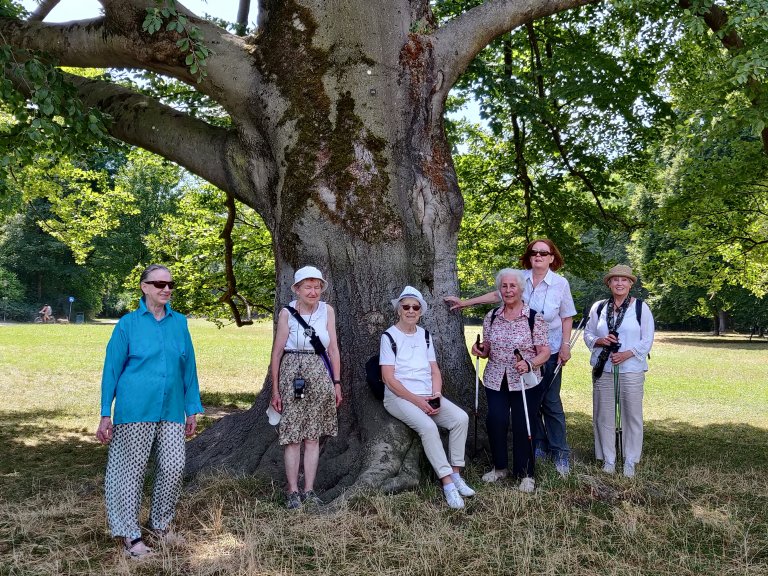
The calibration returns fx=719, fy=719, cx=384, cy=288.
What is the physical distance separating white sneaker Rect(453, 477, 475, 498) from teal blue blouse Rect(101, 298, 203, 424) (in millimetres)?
2145

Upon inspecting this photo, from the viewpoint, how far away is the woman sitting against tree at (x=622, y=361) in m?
6.35

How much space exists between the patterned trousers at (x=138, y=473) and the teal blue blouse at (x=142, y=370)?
9 cm

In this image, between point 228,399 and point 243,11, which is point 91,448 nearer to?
point 228,399

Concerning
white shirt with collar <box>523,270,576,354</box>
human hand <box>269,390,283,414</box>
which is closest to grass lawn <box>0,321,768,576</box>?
human hand <box>269,390,283,414</box>

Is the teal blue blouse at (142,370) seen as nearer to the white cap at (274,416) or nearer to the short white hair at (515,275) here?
the white cap at (274,416)

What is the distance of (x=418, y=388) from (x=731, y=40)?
224 inches

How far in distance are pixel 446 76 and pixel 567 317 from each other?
2.50m

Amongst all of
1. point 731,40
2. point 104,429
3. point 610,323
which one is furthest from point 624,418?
point 731,40

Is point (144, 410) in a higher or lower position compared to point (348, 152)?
lower

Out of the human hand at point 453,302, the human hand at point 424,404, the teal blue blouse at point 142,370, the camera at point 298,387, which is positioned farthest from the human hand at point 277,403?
the human hand at point 453,302

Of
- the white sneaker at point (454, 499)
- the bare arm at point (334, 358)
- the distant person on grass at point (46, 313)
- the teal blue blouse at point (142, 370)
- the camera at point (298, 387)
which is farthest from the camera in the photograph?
the distant person on grass at point (46, 313)

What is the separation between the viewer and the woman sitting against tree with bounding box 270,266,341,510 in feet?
17.6

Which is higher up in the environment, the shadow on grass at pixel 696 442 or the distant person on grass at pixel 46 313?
the distant person on grass at pixel 46 313

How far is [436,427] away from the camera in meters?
5.47
